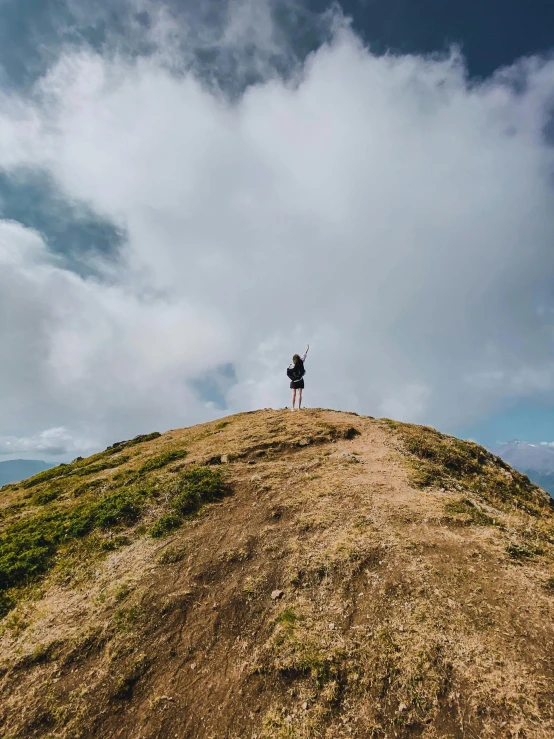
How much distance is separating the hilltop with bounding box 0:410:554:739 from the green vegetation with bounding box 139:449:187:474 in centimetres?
314

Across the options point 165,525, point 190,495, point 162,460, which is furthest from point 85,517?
point 162,460

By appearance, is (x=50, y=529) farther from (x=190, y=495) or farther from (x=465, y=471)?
(x=465, y=471)

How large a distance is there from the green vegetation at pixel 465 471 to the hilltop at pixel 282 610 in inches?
11.7

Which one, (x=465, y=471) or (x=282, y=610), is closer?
(x=282, y=610)

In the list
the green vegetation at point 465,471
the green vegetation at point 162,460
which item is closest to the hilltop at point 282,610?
the green vegetation at point 465,471

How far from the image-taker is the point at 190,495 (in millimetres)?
18516

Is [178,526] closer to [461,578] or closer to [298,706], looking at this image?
[298,706]

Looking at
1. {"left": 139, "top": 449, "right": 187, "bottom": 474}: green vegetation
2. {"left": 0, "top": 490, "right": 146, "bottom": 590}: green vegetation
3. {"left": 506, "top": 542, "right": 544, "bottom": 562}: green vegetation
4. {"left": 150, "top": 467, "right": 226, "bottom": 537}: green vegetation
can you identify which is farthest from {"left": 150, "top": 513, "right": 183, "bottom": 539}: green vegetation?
{"left": 506, "top": 542, "right": 544, "bottom": 562}: green vegetation

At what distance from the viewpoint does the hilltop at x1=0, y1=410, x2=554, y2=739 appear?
883 cm

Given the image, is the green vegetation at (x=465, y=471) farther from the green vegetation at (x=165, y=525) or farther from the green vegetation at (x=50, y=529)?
the green vegetation at (x=50, y=529)

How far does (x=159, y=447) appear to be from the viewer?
2978cm

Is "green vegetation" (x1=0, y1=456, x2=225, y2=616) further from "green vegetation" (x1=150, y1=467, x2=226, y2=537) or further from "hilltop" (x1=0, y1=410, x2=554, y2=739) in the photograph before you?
"hilltop" (x1=0, y1=410, x2=554, y2=739)

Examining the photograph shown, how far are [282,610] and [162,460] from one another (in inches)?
600

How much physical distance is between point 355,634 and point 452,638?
2464 millimetres
